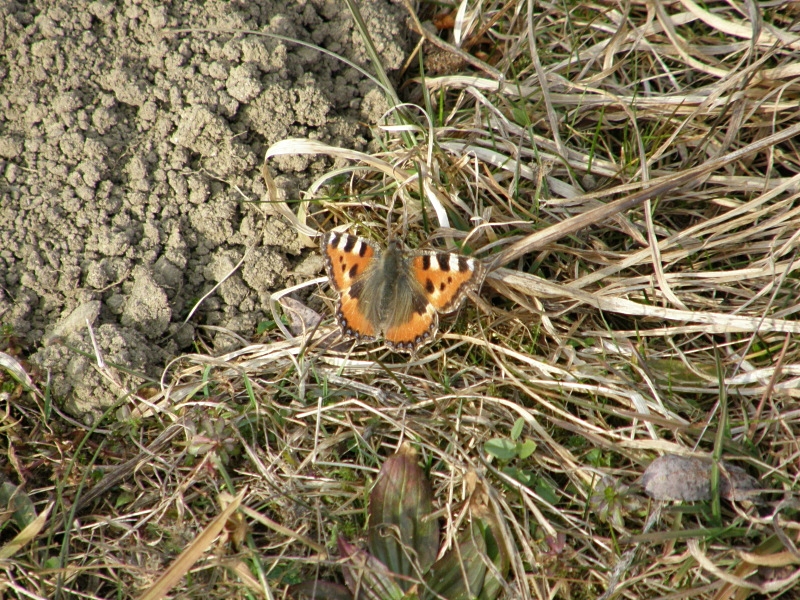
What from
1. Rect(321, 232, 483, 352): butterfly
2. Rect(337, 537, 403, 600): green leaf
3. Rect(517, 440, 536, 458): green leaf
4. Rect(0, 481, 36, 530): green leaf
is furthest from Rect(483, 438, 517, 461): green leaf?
Rect(0, 481, 36, 530): green leaf

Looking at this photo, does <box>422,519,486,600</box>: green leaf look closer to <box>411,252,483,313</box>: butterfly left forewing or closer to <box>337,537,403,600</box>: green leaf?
<box>337,537,403,600</box>: green leaf

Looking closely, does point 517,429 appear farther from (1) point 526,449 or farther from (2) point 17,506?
(2) point 17,506

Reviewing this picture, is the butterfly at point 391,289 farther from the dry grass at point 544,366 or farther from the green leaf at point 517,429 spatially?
the green leaf at point 517,429

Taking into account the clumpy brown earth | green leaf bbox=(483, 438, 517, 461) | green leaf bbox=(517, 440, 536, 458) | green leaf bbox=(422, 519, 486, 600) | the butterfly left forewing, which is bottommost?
green leaf bbox=(422, 519, 486, 600)

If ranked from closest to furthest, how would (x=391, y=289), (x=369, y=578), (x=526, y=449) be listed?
(x=369, y=578)
(x=526, y=449)
(x=391, y=289)

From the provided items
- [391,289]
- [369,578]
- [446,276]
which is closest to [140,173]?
[391,289]

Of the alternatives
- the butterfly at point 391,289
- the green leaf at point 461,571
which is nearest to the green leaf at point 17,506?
the butterfly at point 391,289

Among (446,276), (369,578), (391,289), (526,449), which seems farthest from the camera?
(391,289)

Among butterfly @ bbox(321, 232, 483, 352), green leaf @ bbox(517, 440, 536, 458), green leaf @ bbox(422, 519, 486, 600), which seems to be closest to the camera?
green leaf @ bbox(422, 519, 486, 600)
